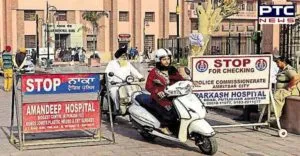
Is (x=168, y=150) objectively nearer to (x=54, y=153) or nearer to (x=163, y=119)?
(x=163, y=119)

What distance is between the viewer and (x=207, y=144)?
8461 mm

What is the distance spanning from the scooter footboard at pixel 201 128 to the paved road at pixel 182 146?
422mm

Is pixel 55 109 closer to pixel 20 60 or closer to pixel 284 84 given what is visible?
pixel 284 84

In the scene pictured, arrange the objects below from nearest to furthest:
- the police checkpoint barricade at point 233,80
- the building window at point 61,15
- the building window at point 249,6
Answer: the police checkpoint barricade at point 233,80, the building window at point 61,15, the building window at point 249,6


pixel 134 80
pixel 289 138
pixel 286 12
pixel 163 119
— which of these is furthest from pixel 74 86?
pixel 286 12

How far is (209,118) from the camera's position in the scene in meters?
12.6

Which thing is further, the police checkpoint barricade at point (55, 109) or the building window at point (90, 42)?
the building window at point (90, 42)

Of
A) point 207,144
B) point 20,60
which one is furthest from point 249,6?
point 207,144

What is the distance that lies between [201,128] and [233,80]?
2260 mm

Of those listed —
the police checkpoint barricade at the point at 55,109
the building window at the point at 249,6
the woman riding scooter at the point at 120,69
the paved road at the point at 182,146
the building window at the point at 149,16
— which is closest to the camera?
the paved road at the point at 182,146

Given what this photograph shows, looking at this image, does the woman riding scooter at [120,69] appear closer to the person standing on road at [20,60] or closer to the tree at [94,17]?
the person standing on road at [20,60]

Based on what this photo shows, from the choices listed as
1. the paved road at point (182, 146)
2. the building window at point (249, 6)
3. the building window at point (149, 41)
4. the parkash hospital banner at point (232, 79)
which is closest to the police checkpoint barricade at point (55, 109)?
the paved road at point (182, 146)

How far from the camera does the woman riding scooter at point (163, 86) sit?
29.2ft

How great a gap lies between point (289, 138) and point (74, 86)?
390 cm
